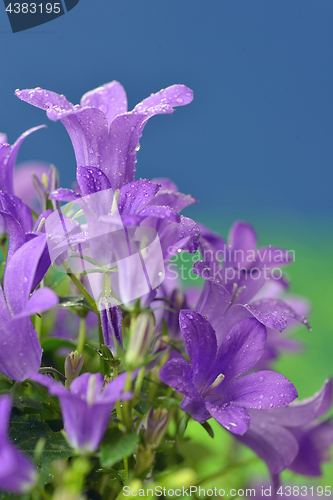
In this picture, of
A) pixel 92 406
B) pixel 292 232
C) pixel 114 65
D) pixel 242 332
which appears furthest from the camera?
pixel 292 232

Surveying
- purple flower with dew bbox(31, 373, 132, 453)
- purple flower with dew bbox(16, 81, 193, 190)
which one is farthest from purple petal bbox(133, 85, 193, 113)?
purple flower with dew bbox(31, 373, 132, 453)

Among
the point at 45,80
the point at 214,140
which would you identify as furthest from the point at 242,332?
the point at 214,140

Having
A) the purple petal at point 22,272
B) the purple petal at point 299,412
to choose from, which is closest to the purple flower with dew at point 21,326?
Answer: the purple petal at point 22,272

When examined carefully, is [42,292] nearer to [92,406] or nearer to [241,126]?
[92,406]

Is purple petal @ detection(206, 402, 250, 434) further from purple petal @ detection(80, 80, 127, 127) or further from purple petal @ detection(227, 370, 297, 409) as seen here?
purple petal @ detection(80, 80, 127, 127)

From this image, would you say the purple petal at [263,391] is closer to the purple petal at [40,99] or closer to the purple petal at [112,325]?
the purple petal at [112,325]
